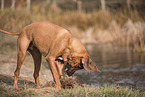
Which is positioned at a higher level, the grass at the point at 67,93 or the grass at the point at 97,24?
the grass at the point at 97,24

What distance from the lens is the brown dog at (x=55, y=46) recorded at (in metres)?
4.63

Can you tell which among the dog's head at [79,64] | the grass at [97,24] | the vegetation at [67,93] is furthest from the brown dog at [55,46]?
the grass at [97,24]

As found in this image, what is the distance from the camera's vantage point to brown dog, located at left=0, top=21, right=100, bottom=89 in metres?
4.63

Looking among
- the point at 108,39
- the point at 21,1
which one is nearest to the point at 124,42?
the point at 108,39

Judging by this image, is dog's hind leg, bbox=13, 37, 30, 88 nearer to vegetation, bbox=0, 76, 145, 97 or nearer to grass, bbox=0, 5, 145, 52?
vegetation, bbox=0, 76, 145, 97

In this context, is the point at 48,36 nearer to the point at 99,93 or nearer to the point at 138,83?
the point at 99,93

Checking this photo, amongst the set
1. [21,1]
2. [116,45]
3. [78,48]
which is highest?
[21,1]

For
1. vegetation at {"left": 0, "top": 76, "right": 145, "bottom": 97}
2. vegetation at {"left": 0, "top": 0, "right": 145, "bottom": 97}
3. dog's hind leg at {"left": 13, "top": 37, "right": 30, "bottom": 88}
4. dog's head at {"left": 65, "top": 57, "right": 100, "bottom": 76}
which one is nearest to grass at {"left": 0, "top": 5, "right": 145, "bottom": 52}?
vegetation at {"left": 0, "top": 0, "right": 145, "bottom": 97}

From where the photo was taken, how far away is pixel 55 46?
184 inches

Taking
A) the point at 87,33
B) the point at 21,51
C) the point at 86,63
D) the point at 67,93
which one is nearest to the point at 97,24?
the point at 87,33

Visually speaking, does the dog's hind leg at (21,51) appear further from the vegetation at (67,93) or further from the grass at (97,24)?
the grass at (97,24)

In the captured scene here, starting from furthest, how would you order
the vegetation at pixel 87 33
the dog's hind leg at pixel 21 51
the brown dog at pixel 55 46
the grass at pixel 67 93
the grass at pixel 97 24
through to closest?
the grass at pixel 97 24, the dog's hind leg at pixel 21 51, the brown dog at pixel 55 46, the vegetation at pixel 87 33, the grass at pixel 67 93

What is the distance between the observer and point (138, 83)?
20.2 ft

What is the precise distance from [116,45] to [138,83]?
10.1m
